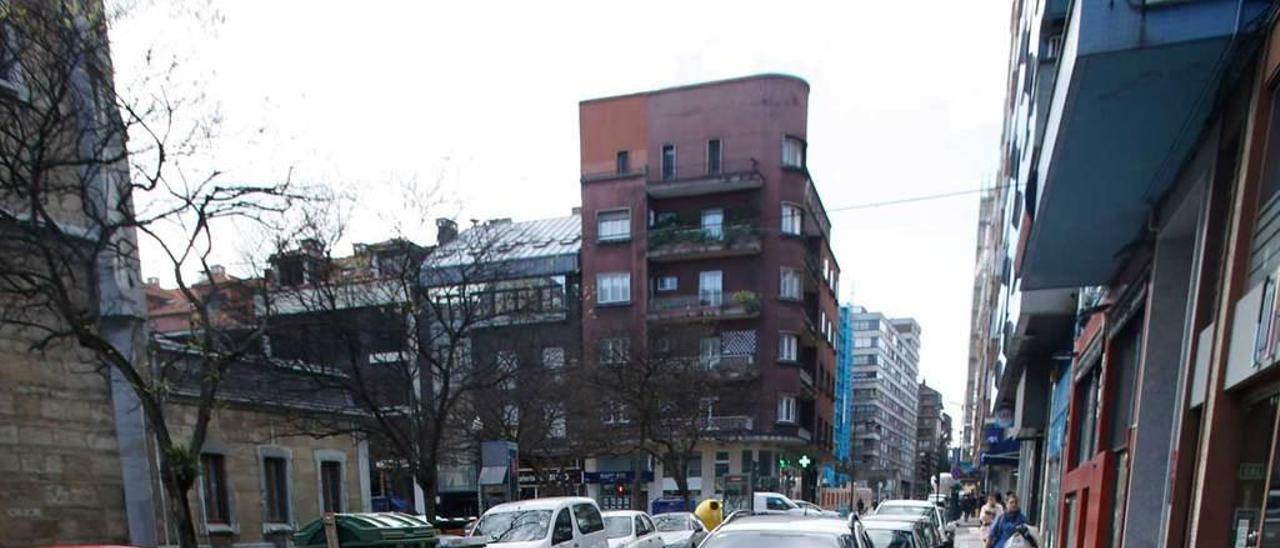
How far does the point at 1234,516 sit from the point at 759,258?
33.5m

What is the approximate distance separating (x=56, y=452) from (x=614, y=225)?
2996cm

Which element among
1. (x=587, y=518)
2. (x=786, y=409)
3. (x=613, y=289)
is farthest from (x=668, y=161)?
(x=587, y=518)

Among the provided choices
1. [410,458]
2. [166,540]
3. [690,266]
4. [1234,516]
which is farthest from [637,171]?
[1234,516]

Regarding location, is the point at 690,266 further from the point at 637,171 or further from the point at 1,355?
the point at 1,355

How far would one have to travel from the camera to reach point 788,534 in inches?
231

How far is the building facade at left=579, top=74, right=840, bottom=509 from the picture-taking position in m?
38.1

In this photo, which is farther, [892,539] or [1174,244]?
[892,539]

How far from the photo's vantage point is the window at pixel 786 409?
38094mm

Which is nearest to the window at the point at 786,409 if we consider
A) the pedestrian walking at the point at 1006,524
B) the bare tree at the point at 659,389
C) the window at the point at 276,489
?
the bare tree at the point at 659,389

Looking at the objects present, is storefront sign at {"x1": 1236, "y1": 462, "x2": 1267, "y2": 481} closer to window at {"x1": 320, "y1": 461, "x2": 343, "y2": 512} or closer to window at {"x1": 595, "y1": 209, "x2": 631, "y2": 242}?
window at {"x1": 320, "y1": 461, "x2": 343, "y2": 512}

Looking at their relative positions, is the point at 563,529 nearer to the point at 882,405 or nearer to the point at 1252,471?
the point at 1252,471

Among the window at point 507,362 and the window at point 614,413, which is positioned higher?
the window at point 507,362

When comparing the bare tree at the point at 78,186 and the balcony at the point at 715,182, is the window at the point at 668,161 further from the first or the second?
the bare tree at the point at 78,186

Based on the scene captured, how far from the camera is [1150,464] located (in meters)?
8.19
